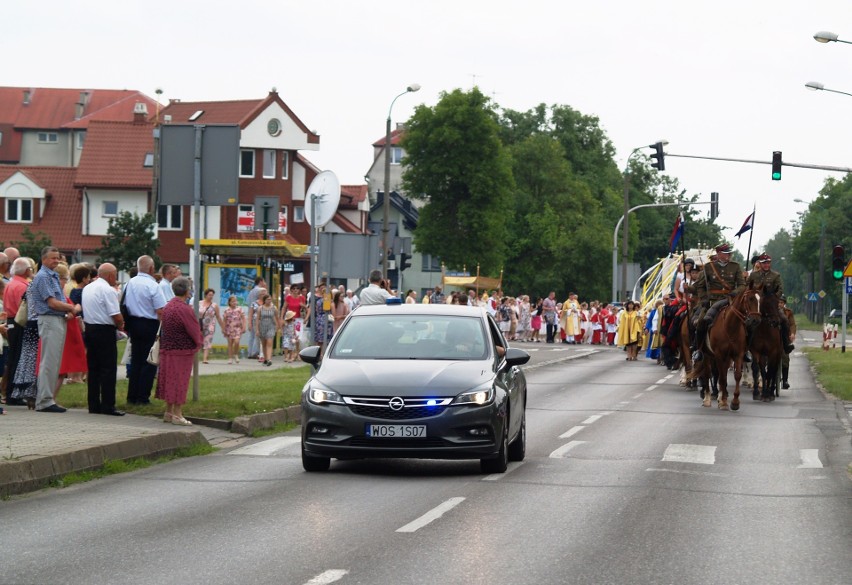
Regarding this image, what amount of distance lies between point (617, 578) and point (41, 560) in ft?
10.4

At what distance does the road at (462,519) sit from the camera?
828 cm

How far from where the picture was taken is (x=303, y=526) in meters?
9.95

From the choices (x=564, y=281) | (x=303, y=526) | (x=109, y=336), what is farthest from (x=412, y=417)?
(x=564, y=281)

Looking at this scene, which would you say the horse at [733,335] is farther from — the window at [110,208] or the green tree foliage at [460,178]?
the window at [110,208]

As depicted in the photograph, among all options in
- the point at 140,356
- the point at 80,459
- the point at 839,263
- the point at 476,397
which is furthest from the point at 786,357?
the point at 80,459

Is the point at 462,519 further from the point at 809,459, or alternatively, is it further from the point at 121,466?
A: the point at 809,459

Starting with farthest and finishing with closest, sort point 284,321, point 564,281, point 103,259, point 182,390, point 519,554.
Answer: point 564,281, point 103,259, point 284,321, point 182,390, point 519,554

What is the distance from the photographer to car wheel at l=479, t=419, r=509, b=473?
44.1 ft

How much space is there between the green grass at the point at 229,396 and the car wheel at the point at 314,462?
4.49 metres

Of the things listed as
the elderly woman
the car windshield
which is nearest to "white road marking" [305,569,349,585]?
the car windshield

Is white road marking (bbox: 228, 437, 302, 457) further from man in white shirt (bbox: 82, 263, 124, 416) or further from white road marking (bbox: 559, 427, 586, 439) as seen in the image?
white road marking (bbox: 559, 427, 586, 439)

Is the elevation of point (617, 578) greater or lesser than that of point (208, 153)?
lesser

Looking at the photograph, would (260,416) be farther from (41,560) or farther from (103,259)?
(103,259)

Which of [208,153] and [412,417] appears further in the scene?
[208,153]
